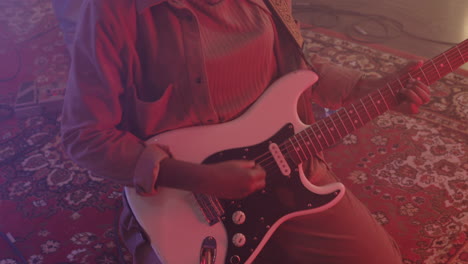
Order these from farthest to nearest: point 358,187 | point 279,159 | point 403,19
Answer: point 403,19, point 358,187, point 279,159

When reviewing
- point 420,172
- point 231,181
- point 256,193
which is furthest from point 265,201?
point 420,172

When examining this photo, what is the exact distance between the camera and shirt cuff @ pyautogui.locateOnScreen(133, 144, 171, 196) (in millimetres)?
854

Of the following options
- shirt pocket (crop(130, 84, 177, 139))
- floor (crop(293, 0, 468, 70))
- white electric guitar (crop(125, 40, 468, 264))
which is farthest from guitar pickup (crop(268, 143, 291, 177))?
floor (crop(293, 0, 468, 70))

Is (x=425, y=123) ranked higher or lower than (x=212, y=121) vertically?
lower

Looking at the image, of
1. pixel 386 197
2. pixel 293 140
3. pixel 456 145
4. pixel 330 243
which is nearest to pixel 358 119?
pixel 293 140

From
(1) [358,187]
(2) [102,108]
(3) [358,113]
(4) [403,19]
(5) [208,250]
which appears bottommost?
(1) [358,187]

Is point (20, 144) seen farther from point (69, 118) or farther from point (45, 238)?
point (69, 118)

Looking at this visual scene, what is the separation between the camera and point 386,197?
1.63 m

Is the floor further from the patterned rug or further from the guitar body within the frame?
the guitar body

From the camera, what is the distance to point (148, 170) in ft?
2.81

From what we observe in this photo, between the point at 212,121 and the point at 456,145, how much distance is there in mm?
1474

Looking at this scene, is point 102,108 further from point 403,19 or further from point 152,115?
point 403,19

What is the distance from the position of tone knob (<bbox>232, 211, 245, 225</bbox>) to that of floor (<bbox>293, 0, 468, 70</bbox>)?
7.59 feet

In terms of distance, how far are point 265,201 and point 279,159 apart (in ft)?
0.38
